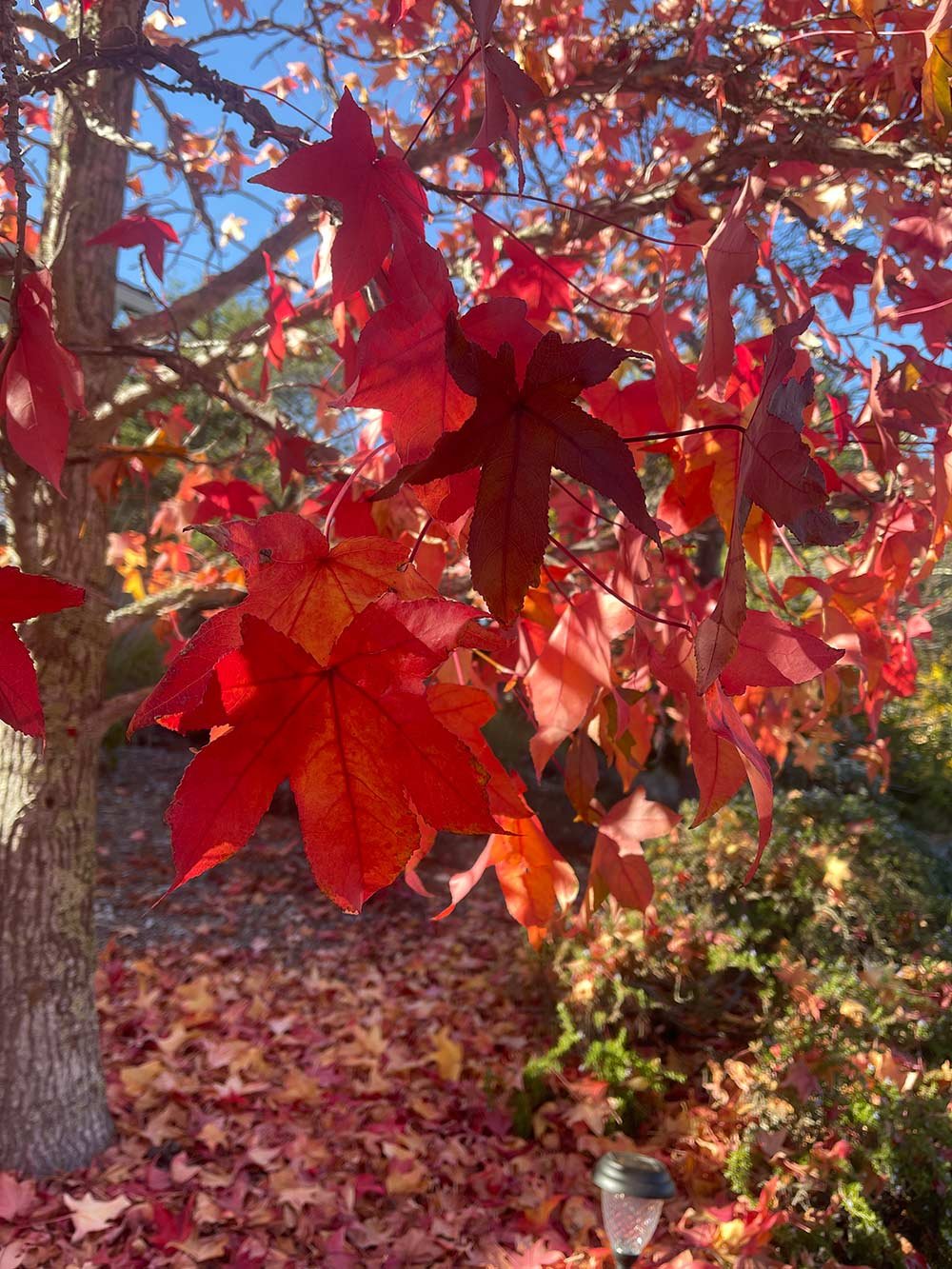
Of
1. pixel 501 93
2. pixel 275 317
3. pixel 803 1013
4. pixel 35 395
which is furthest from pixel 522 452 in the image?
pixel 803 1013

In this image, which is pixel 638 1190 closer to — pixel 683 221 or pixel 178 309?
pixel 683 221

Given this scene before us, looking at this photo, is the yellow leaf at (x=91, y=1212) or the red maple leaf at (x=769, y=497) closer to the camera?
the red maple leaf at (x=769, y=497)

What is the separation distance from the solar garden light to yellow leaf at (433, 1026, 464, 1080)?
1468 mm

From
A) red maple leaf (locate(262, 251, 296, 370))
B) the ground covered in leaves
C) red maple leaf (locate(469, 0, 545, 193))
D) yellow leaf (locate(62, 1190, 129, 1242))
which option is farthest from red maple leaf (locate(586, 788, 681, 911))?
yellow leaf (locate(62, 1190, 129, 1242))

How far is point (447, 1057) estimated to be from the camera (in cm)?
326

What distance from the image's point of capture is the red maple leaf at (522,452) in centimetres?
42

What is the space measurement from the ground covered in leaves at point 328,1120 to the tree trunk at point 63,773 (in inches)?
9.0

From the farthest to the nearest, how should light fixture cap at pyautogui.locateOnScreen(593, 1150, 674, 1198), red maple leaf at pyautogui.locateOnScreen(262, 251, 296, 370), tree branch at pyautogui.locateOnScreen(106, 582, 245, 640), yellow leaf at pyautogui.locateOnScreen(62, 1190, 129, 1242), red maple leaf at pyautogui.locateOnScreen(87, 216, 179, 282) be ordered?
1. yellow leaf at pyautogui.locateOnScreen(62, 1190, 129, 1242)
2. tree branch at pyautogui.locateOnScreen(106, 582, 245, 640)
3. light fixture cap at pyautogui.locateOnScreen(593, 1150, 674, 1198)
4. red maple leaf at pyautogui.locateOnScreen(262, 251, 296, 370)
5. red maple leaf at pyautogui.locateOnScreen(87, 216, 179, 282)

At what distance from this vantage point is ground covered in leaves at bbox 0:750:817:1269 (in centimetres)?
220

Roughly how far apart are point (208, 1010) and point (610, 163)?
11.9 feet

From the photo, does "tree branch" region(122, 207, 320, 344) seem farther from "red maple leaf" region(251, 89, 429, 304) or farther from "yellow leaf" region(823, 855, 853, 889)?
"yellow leaf" region(823, 855, 853, 889)

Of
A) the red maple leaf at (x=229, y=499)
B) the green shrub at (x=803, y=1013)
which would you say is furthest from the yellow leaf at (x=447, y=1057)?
the red maple leaf at (x=229, y=499)

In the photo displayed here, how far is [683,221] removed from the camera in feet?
4.98

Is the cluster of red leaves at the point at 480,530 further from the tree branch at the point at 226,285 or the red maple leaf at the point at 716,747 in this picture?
the tree branch at the point at 226,285
